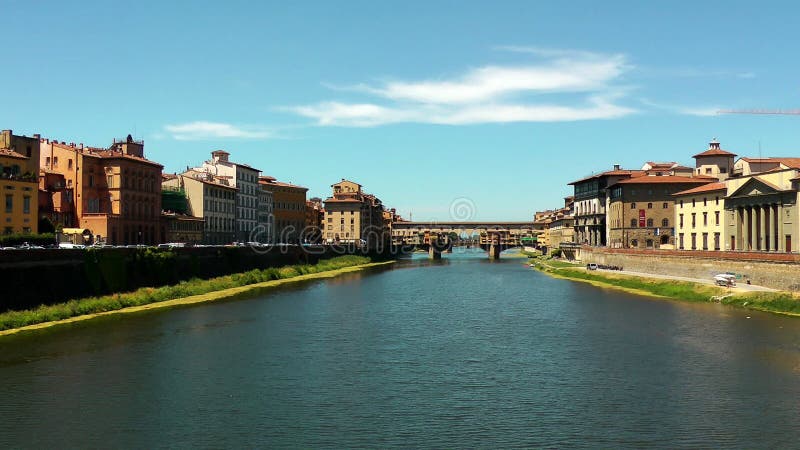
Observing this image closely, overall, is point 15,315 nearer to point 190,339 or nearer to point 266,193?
point 190,339

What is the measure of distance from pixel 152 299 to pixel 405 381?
3966cm

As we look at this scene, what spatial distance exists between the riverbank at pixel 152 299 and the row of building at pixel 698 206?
54.2 metres

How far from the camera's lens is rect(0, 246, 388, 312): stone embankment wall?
51.2m

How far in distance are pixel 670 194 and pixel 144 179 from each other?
85.2m

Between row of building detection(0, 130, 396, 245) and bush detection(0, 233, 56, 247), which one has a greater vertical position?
row of building detection(0, 130, 396, 245)

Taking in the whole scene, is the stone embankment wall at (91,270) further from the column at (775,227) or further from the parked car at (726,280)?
the column at (775,227)

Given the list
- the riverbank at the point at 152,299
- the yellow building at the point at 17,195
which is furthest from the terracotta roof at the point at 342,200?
the yellow building at the point at 17,195

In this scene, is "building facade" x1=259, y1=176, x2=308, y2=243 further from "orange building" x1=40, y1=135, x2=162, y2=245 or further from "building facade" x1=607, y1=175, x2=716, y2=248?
"building facade" x1=607, y1=175, x2=716, y2=248

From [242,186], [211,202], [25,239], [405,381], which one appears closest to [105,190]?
[25,239]

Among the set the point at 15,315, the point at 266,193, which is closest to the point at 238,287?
the point at 15,315

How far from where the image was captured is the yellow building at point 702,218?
90375mm

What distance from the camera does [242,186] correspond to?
140750 millimetres

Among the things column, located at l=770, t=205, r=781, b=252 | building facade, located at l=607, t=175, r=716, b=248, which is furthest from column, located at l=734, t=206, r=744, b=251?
building facade, located at l=607, t=175, r=716, b=248

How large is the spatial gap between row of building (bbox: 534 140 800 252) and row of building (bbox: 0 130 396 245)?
71.8 metres
